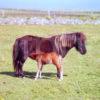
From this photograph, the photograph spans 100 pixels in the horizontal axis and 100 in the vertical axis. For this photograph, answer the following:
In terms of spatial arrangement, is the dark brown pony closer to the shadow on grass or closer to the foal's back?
the foal's back

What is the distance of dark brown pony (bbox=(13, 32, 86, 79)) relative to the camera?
470 inches

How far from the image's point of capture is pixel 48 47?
12.0 m

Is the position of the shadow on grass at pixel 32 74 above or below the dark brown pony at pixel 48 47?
below

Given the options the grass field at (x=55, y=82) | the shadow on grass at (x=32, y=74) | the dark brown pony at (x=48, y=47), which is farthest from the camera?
the shadow on grass at (x=32, y=74)

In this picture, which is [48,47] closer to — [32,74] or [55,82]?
[55,82]

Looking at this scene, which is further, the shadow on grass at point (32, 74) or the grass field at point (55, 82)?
the shadow on grass at point (32, 74)

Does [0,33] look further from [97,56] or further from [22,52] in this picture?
[22,52]

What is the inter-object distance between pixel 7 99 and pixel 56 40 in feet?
8.99

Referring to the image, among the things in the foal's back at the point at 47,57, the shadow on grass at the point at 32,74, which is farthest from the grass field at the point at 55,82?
the foal's back at the point at 47,57

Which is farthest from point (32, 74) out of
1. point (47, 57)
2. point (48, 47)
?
point (48, 47)

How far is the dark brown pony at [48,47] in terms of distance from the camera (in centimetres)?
1193

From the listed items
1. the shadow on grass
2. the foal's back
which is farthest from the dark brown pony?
the shadow on grass

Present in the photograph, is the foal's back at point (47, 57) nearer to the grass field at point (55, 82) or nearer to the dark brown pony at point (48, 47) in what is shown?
the dark brown pony at point (48, 47)

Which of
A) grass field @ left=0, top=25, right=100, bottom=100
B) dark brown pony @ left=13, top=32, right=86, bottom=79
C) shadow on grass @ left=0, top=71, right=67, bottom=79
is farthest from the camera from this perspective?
shadow on grass @ left=0, top=71, right=67, bottom=79
